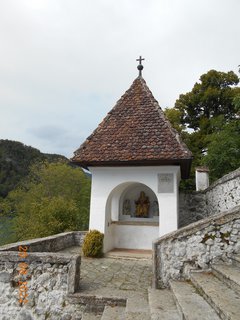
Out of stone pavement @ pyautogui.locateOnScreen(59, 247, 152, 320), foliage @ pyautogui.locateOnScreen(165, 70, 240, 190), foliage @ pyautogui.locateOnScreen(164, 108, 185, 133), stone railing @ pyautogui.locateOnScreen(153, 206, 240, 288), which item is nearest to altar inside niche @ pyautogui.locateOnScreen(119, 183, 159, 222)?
stone pavement @ pyautogui.locateOnScreen(59, 247, 152, 320)

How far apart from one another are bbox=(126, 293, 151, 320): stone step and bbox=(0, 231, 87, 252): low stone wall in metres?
2.79

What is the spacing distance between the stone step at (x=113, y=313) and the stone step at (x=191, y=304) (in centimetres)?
86

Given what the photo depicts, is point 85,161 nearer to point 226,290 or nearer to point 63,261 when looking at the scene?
point 63,261

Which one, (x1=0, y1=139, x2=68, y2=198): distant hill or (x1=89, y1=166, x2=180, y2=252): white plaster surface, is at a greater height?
(x1=0, y1=139, x2=68, y2=198): distant hill

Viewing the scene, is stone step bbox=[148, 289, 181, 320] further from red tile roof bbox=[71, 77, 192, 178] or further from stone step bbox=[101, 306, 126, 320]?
red tile roof bbox=[71, 77, 192, 178]

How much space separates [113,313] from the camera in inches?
155

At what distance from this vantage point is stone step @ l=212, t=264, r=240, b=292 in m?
3.45

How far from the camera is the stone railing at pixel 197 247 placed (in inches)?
177

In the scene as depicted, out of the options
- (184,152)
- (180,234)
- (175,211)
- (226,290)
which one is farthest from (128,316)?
(184,152)

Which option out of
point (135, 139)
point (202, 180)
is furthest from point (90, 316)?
point (202, 180)

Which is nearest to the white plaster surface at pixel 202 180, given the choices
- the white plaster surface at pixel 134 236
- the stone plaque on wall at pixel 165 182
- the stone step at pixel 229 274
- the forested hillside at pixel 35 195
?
the white plaster surface at pixel 134 236

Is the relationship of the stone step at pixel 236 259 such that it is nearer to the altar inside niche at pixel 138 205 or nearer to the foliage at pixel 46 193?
the altar inside niche at pixel 138 205

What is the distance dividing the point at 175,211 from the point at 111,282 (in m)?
3.06

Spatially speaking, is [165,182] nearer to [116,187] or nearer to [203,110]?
[116,187]
